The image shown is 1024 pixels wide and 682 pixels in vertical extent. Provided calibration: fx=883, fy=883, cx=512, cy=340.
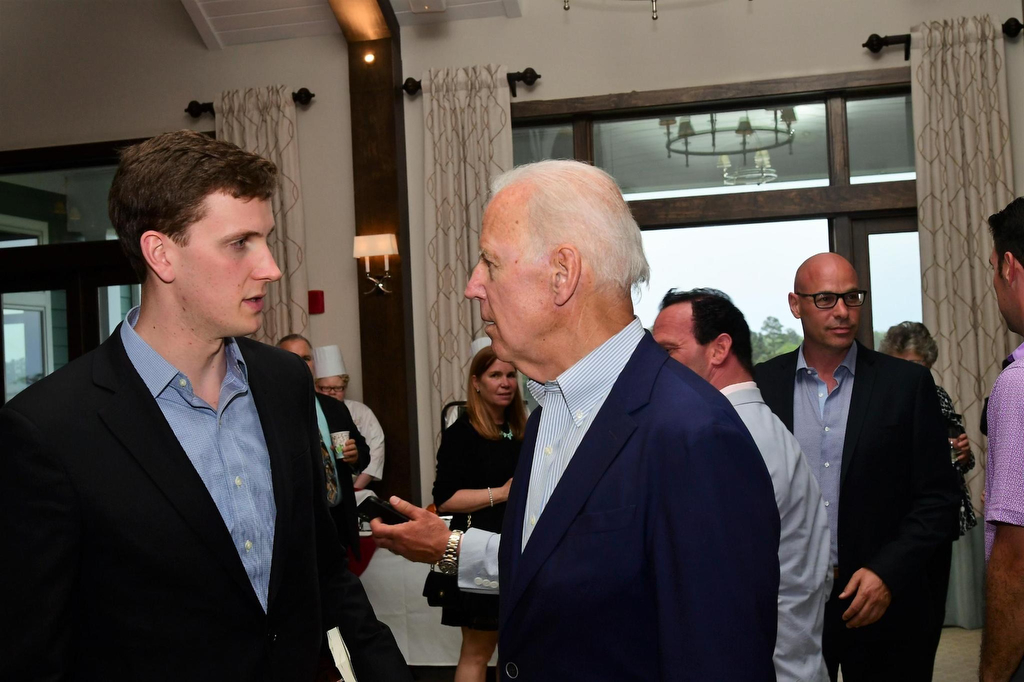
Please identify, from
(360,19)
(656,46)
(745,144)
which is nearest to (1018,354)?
(745,144)

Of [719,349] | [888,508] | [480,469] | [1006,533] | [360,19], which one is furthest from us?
[360,19]

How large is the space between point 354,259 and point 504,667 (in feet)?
18.3

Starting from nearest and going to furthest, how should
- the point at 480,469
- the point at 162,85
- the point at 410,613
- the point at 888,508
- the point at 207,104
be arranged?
the point at 888,508 → the point at 480,469 → the point at 410,613 → the point at 207,104 → the point at 162,85

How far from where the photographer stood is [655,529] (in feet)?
3.85

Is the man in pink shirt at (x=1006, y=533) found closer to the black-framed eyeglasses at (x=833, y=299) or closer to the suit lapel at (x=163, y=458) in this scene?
the black-framed eyeglasses at (x=833, y=299)

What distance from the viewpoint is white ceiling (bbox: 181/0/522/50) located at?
21.5 ft

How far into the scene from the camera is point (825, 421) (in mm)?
2881

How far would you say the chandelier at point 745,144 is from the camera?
6352 mm

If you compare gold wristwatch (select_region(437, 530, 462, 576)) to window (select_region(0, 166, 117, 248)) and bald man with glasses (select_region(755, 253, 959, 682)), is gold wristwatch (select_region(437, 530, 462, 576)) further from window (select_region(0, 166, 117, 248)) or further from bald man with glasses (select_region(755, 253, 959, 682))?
window (select_region(0, 166, 117, 248))

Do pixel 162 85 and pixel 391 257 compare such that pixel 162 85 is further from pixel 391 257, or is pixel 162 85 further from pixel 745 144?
pixel 745 144

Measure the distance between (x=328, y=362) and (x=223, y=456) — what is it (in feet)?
16.0

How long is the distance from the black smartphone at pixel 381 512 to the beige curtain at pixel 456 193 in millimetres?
4366

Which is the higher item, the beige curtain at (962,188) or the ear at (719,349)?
the beige curtain at (962,188)

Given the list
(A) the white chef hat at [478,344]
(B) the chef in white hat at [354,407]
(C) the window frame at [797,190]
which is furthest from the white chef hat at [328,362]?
(C) the window frame at [797,190]
